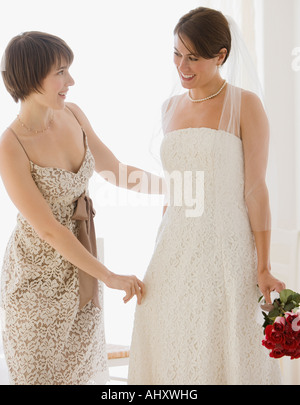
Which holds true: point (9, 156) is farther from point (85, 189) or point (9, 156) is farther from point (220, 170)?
point (220, 170)

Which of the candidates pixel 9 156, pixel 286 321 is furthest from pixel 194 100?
pixel 286 321

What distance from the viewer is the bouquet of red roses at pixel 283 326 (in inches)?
58.0

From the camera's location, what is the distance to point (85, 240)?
1846 millimetres

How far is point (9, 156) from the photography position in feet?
5.61

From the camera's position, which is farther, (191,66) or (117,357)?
(117,357)

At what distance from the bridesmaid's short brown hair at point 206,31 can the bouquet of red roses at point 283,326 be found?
714mm

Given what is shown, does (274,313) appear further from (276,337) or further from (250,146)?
(250,146)

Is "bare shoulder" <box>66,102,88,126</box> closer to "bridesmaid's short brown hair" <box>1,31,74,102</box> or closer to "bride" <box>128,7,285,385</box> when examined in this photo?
"bridesmaid's short brown hair" <box>1,31,74,102</box>

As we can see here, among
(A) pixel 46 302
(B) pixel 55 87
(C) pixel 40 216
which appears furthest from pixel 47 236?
(B) pixel 55 87

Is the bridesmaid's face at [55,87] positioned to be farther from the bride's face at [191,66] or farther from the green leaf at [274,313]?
the green leaf at [274,313]

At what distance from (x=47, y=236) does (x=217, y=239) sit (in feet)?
1.72

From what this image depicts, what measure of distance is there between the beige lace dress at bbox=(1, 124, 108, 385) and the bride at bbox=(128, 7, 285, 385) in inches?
12.6

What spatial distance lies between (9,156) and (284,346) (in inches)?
38.2

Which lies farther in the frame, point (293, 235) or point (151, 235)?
point (151, 235)
